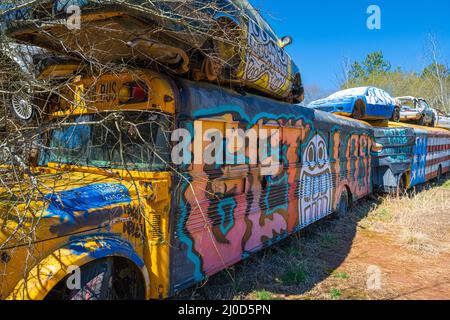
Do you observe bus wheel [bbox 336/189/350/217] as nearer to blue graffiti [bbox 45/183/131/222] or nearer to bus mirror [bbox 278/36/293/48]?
bus mirror [bbox 278/36/293/48]

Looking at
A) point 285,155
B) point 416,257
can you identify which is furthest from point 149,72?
point 416,257

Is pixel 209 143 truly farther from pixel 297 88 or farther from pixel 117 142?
pixel 297 88

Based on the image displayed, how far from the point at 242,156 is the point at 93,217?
1.76 meters

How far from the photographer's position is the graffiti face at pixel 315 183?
17.0 feet

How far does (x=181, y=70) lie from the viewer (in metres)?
3.07

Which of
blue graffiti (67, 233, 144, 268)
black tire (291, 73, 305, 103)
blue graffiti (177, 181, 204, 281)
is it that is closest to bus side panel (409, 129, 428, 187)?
black tire (291, 73, 305, 103)

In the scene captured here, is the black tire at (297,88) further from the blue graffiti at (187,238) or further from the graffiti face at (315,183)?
the blue graffiti at (187,238)

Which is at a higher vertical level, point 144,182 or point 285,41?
point 285,41

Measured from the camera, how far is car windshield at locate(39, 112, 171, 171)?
2920 mm

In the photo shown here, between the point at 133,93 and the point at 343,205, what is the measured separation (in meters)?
5.34

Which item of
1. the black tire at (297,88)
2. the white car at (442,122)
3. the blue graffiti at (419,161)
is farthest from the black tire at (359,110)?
the white car at (442,122)

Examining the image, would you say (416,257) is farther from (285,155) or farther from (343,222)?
(285,155)

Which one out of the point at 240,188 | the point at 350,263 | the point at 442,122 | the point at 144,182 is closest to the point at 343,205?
the point at 350,263

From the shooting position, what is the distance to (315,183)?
220 inches
